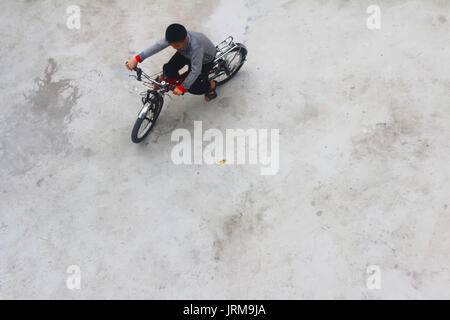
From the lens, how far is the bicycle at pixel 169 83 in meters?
4.03

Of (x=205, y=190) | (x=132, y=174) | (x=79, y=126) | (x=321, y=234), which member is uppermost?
(x=79, y=126)

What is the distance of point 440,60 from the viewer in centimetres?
447

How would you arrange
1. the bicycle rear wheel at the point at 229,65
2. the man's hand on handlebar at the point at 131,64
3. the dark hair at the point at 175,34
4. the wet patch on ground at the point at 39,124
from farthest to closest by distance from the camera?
the wet patch on ground at the point at 39,124 < the bicycle rear wheel at the point at 229,65 < the man's hand on handlebar at the point at 131,64 < the dark hair at the point at 175,34

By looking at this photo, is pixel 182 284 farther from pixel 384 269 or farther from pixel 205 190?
pixel 384 269

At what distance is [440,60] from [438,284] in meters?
2.75

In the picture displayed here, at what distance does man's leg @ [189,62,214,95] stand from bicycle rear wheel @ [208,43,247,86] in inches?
6.3

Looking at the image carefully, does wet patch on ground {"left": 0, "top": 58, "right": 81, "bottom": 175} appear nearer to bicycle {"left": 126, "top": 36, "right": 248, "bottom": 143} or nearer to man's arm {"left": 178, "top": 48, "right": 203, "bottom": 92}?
bicycle {"left": 126, "top": 36, "right": 248, "bottom": 143}

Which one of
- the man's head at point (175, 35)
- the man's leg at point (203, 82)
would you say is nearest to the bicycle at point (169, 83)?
the man's leg at point (203, 82)

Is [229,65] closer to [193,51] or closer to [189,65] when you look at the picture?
[189,65]

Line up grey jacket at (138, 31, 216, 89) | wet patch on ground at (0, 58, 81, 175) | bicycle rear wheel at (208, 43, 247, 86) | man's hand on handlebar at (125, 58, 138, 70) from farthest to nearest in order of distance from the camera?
wet patch on ground at (0, 58, 81, 175) → bicycle rear wheel at (208, 43, 247, 86) → man's hand on handlebar at (125, 58, 138, 70) → grey jacket at (138, 31, 216, 89)

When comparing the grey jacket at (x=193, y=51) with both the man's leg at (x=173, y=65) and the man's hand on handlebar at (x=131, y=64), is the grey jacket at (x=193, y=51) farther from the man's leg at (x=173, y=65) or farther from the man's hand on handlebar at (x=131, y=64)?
the man's leg at (x=173, y=65)

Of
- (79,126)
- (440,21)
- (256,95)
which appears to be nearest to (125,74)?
(79,126)

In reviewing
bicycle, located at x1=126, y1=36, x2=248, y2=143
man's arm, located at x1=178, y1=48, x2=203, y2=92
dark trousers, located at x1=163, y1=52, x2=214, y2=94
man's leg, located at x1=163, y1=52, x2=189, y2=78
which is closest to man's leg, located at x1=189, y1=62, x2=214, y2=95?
dark trousers, located at x1=163, y1=52, x2=214, y2=94

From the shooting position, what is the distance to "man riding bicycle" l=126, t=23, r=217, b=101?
3.35 meters
